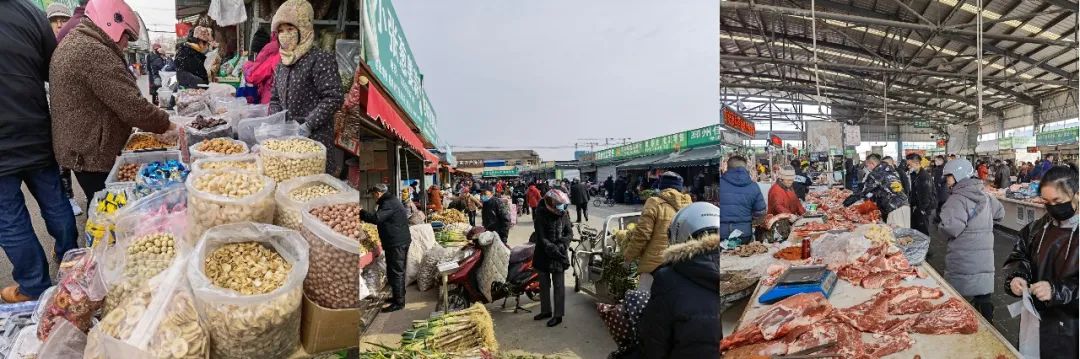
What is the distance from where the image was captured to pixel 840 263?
186 centimetres

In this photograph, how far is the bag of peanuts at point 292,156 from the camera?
121cm

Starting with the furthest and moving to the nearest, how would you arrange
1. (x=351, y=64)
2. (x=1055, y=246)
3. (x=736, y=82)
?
(x=736, y=82) < (x=1055, y=246) < (x=351, y=64)

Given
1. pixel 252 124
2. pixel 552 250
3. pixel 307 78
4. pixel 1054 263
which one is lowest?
pixel 1054 263

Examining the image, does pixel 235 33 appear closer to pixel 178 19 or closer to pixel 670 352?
pixel 178 19

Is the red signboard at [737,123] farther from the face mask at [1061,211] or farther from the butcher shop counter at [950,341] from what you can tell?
the face mask at [1061,211]

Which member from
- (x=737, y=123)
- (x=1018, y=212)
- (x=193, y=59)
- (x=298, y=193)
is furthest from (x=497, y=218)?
(x=1018, y=212)

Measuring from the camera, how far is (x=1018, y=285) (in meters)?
1.72

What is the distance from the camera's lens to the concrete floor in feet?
4.40

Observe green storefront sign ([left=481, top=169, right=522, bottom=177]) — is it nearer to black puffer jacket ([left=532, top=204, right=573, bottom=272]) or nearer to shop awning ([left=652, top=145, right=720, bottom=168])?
black puffer jacket ([left=532, top=204, right=573, bottom=272])

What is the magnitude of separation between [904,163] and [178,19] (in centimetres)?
226

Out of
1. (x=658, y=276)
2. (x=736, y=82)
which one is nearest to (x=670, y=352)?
(x=658, y=276)

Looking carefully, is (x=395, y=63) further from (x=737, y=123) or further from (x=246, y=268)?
(x=737, y=123)

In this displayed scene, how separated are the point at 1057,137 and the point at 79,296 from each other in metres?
2.74

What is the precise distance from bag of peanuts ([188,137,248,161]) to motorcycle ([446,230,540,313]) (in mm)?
591
